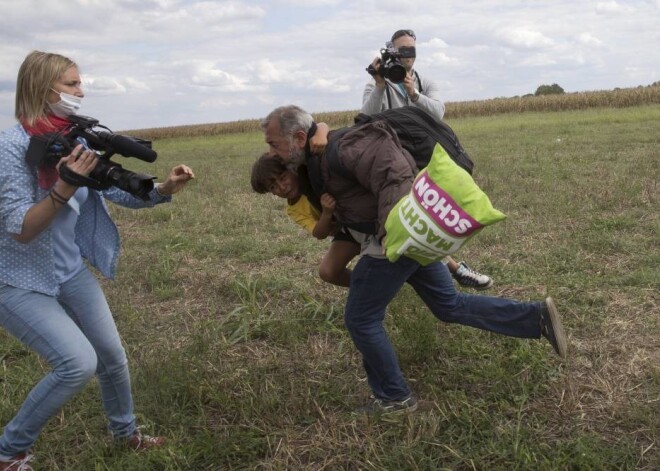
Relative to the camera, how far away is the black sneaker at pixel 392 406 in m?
3.04

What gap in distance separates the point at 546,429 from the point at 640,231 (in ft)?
11.4

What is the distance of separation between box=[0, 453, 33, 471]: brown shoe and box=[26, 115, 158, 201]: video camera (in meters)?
A: 1.37

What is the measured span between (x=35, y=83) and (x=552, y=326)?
262 centimetres

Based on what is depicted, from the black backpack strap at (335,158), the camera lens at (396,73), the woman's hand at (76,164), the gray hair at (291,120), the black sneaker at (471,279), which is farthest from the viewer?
the black sneaker at (471,279)

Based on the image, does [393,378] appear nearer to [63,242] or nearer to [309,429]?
[309,429]

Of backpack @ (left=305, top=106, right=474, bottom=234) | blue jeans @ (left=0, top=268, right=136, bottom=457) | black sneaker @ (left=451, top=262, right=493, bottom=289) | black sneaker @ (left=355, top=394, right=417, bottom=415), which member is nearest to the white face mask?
blue jeans @ (left=0, top=268, right=136, bottom=457)

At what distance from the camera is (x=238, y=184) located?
37.3 feet

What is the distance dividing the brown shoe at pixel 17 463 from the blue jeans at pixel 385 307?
164 centimetres

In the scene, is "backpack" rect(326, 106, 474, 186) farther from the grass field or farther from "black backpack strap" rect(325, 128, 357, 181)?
the grass field

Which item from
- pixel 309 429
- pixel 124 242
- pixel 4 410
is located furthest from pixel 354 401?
pixel 124 242

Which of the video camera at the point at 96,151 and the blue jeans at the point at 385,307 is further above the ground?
the video camera at the point at 96,151

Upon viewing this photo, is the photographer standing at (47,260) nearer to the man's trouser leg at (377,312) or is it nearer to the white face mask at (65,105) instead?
the white face mask at (65,105)

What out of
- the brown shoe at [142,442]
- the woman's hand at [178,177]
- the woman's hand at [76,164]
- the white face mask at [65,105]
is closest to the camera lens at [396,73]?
the woman's hand at [178,177]

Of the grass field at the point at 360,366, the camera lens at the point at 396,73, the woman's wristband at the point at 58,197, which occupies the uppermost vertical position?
the camera lens at the point at 396,73
